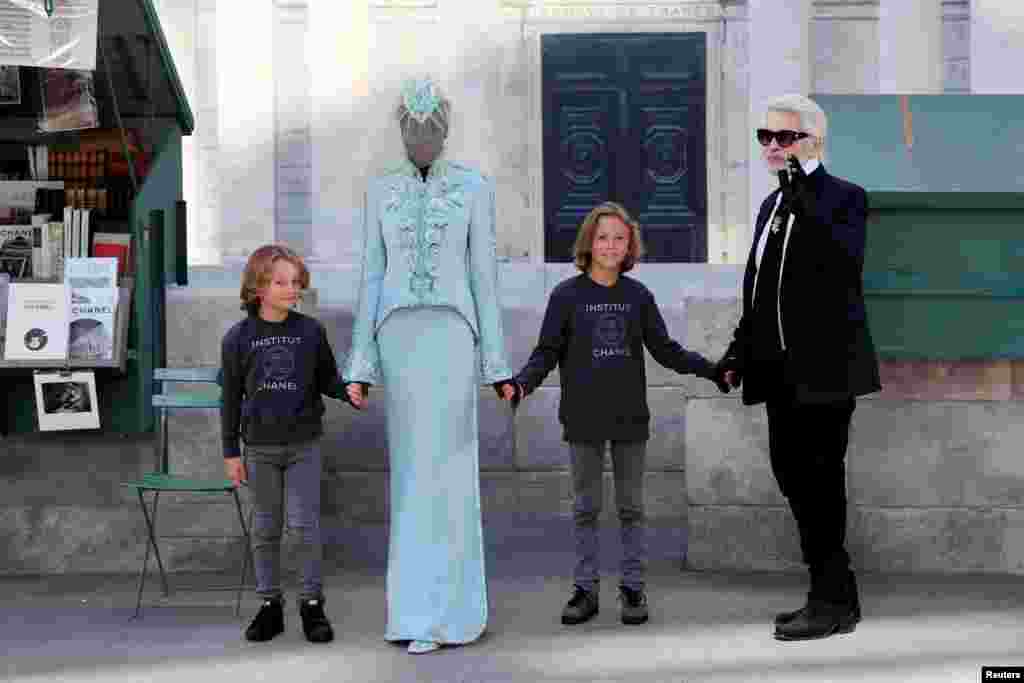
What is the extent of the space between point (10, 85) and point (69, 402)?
1707 millimetres

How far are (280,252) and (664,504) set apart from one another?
3.40m

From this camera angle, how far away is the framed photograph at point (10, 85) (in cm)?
951

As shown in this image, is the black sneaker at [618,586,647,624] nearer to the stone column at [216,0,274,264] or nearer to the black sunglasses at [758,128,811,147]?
the black sunglasses at [758,128,811,147]

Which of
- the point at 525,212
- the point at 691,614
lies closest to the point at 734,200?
the point at 525,212

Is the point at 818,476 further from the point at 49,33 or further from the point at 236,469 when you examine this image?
the point at 49,33

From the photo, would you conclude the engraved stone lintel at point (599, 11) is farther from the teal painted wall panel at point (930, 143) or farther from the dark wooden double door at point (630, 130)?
the teal painted wall panel at point (930, 143)

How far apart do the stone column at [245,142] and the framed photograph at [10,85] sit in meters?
9.60

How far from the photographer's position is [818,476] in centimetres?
701

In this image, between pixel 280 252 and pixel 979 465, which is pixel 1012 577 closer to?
pixel 979 465

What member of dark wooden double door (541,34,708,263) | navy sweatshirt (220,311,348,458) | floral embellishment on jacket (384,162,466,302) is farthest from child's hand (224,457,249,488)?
dark wooden double door (541,34,708,263)

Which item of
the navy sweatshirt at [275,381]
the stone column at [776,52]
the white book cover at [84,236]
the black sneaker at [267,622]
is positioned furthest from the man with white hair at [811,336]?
the stone column at [776,52]

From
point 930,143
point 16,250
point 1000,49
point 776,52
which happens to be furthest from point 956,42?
point 16,250

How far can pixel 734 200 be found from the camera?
19.4m

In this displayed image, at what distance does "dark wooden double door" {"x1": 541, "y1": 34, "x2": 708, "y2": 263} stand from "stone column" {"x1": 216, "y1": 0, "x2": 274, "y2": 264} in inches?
106
